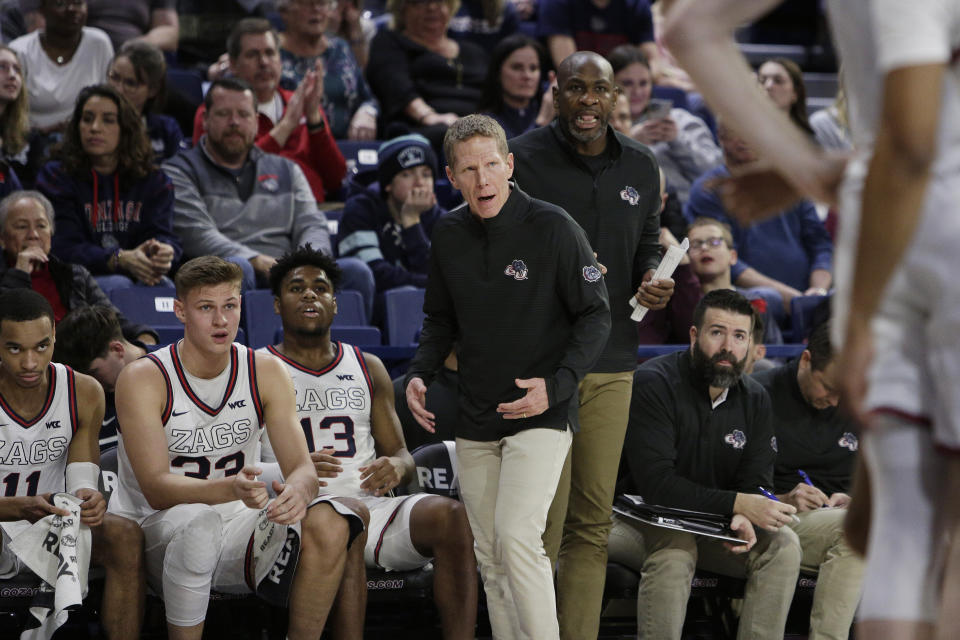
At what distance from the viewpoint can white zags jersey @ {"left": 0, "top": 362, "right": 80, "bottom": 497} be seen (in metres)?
4.94

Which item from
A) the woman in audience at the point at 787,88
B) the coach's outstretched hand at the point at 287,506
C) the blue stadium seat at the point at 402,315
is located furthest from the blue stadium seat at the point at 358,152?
the coach's outstretched hand at the point at 287,506

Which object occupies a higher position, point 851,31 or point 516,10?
point 516,10

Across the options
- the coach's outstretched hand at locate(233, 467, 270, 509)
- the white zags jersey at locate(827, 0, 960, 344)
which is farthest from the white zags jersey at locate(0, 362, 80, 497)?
the white zags jersey at locate(827, 0, 960, 344)

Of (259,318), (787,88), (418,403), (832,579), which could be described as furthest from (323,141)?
(832,579)

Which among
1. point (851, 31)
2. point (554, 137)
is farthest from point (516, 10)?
point (851, 31)

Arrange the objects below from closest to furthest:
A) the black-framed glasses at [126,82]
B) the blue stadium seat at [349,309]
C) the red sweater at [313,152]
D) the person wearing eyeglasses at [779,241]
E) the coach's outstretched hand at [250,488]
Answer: the coach's outstretched hand at [250,488]
the blue stadium seat at [349,309]
the black-framed glasses at [126,82]
the person wearing eyeglasses at [779,241]
the red sweater at [313,152]

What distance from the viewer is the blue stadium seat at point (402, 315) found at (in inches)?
259

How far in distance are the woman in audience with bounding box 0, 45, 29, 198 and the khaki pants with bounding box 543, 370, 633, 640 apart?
12.4ft

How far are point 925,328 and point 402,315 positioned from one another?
495 centimetres

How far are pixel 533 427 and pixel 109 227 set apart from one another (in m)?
3.24

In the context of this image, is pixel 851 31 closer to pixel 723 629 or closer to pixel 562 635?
pixel 562 635

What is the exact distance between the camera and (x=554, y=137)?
Answer: 5062mm

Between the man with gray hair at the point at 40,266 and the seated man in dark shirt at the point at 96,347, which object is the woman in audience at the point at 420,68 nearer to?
the man with gray hair at the point at 40,266

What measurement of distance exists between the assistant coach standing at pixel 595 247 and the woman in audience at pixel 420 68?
12.6 ft
